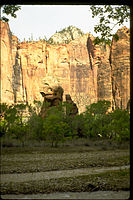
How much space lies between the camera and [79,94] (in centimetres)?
5059

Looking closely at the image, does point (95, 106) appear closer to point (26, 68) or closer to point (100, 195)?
point (100, 195)

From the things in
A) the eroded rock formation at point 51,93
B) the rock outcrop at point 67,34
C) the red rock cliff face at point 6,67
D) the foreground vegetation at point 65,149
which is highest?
the rock outcrop at point 67,34

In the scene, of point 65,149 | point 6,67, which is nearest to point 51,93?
point 65,149

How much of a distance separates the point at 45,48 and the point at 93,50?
11765 millimetres

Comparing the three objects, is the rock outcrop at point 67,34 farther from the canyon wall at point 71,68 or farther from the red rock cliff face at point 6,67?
the red rock cliff face at point 6,67

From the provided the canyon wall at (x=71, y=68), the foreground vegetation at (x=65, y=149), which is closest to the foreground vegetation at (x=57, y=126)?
the foreground vegetation at (x=65, y=149)

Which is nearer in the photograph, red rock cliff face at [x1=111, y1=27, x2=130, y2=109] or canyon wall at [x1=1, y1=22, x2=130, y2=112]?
red rock cliff face at [x1=111, y1=27, x2=130, y2=109]

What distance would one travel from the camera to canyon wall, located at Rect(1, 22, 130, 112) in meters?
43.1

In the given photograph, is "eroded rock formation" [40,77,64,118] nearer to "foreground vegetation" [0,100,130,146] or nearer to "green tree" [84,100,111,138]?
"foreground vegetation" [0,100,130,146]

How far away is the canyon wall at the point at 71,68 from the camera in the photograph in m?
43.1

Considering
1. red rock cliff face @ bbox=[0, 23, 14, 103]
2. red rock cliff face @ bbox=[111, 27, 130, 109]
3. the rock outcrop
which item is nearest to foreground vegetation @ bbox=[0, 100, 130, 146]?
red rock cliff face @ bbox=[0, 23, 14, 103]

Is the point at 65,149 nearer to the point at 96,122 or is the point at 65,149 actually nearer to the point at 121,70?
the point at 96,122

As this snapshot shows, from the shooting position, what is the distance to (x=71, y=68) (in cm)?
5291

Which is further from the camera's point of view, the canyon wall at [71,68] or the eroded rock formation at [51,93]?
the canyon wall at [71,68]
